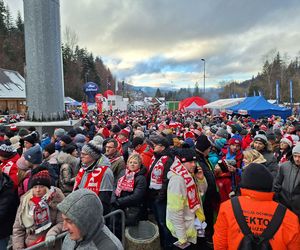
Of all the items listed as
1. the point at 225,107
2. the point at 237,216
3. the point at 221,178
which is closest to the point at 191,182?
the point at 237,216

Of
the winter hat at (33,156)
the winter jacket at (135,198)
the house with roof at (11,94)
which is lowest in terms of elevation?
the winter jacket at (135,198)

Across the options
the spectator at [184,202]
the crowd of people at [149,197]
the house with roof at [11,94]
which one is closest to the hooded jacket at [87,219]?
the crowd of people at [149,197]

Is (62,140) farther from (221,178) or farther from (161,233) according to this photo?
(221,178)

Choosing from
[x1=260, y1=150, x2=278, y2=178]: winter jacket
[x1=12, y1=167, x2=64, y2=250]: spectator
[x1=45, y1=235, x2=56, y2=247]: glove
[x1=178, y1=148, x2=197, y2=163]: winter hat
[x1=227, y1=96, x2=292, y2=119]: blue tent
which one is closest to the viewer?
[x1=45, y1=235, x2=56, y2=247]: glove

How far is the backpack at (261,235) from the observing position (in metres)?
2.02

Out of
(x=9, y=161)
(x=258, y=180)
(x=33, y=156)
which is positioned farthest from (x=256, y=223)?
(x=9, y=161)

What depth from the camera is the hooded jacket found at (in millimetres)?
1840

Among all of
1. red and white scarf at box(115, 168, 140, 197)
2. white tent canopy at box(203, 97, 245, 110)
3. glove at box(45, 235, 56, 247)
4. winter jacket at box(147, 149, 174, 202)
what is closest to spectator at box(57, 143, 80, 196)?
red and white scarf at box(115, 168, 140, 197)

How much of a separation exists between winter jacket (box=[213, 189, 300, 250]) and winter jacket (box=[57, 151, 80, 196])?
278 centimetres

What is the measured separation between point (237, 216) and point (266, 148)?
3.29 meters

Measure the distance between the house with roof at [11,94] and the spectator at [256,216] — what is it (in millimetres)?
37902

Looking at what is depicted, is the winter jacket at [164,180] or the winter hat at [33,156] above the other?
the winter hat at [33,156]

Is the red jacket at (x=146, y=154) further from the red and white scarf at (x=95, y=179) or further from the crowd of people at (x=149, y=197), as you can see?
the red and white scarf at (x=95, y=179)

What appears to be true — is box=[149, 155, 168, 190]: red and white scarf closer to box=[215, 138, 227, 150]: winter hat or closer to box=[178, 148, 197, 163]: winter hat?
A: box=[178, 148, 197, 163]: winter hat
